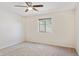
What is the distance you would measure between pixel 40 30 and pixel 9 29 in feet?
6.59

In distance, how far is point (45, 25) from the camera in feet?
18.9

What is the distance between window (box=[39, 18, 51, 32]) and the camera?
5.60 meters

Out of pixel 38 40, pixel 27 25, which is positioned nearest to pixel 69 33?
pixel 38 40

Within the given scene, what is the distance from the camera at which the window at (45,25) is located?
560 centimetres

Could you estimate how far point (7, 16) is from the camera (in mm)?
4953

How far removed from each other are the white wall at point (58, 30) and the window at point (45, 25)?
0.24m

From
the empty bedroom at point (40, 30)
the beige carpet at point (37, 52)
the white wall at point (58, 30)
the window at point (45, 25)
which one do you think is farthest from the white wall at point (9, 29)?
A: the window at point (45, 25)

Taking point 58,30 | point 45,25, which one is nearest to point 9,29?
point 45,25

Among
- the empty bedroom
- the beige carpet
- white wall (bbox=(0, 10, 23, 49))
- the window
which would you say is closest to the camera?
the beige carpet

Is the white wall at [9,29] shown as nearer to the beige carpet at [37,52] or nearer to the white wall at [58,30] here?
the beige carpet at [37,52]

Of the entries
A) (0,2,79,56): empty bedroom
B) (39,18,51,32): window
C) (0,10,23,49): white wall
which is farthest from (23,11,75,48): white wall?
(0,10,23,49): white wall

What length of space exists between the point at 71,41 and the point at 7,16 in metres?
3.77

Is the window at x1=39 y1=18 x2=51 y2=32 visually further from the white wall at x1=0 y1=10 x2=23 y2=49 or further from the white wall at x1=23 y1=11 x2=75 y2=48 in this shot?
the white wall at x1=0 y1=10 x2=23 y2=49

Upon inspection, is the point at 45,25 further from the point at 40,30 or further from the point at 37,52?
the point at 37,52
